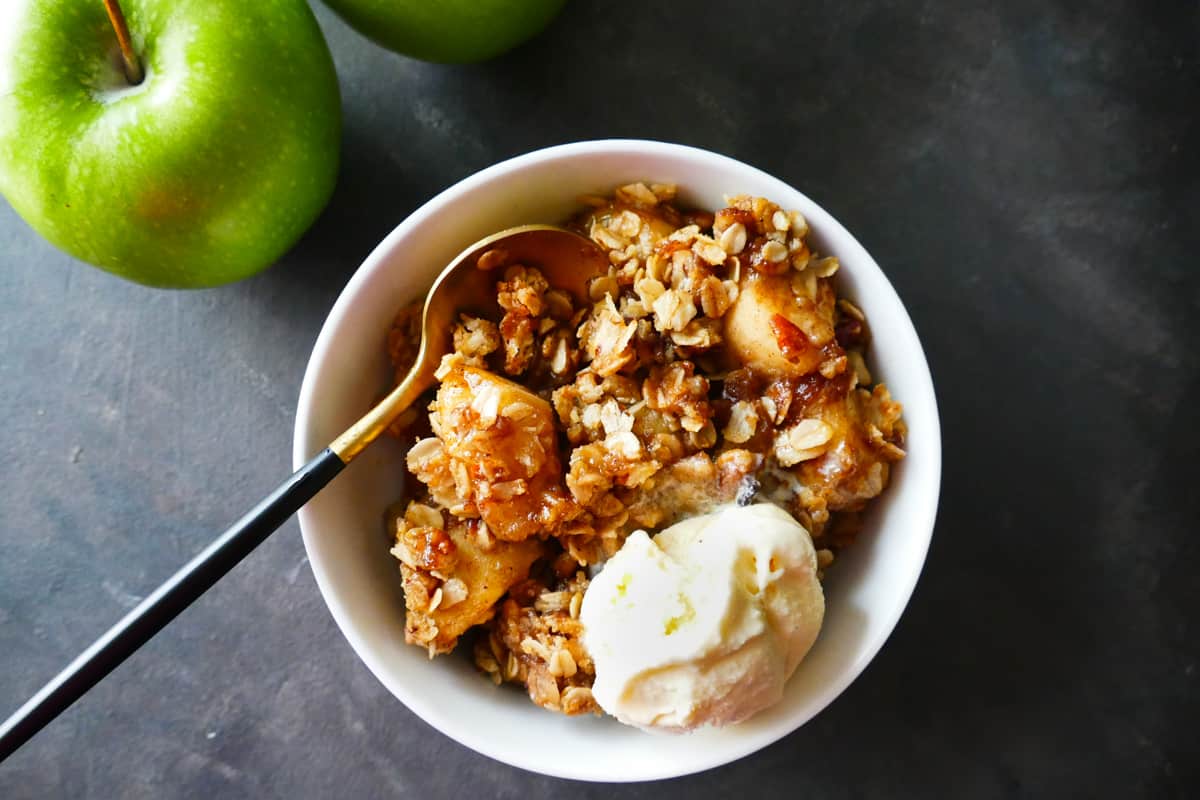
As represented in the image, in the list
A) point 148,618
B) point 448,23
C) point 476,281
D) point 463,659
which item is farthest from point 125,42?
point 463,659

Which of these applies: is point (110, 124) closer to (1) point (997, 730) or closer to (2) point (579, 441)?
(2) point (579, 441)

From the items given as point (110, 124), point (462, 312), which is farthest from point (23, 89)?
point (462, 312)

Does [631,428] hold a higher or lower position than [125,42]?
lower

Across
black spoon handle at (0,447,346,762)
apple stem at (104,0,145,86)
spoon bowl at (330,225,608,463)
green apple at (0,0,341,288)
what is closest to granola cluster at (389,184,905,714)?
spoon bowl at (330,225,608,463)

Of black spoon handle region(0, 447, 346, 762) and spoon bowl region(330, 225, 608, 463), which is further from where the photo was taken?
spoon bowl region(330, 225, 608, 463)

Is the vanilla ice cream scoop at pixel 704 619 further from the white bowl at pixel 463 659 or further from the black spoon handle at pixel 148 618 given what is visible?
the black spoon handle at pixel 148 618

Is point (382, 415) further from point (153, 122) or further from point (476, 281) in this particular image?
point (153, 122)

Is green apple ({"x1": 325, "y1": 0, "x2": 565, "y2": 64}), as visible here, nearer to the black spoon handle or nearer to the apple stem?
the apple stem
